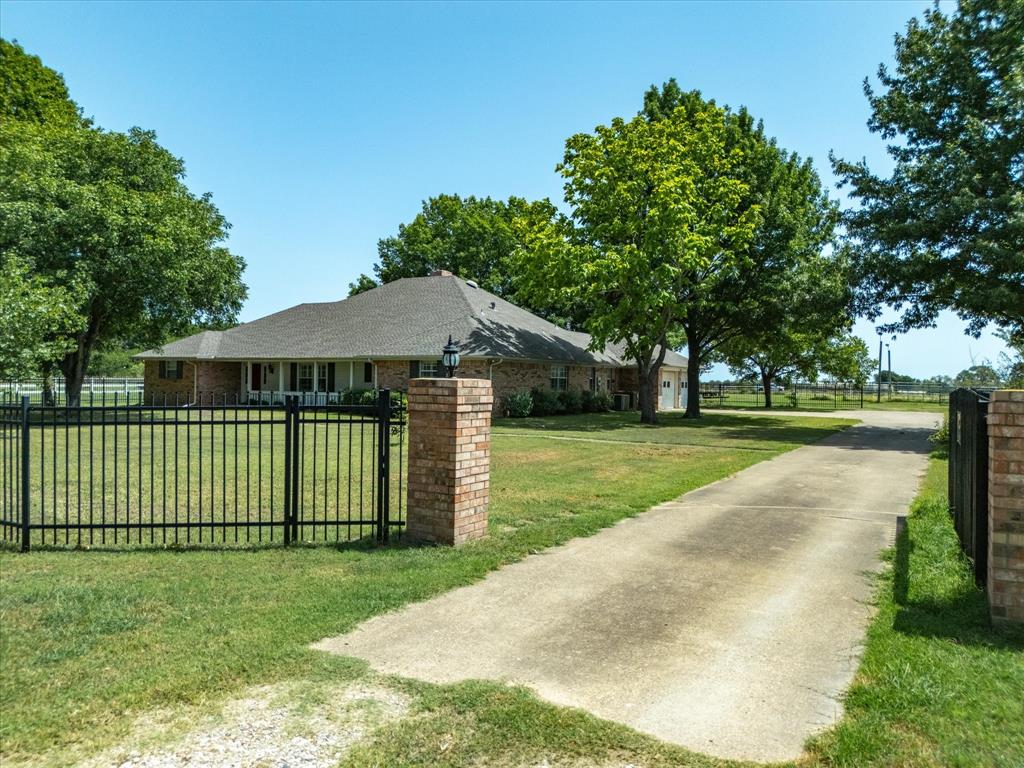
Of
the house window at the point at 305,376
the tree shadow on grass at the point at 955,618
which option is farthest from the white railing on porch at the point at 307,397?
the tree shadow on grass at the point at 955,618

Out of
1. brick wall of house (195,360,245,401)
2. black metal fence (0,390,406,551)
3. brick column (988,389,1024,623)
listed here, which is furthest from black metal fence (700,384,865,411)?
brick column (988,389,1024,623)

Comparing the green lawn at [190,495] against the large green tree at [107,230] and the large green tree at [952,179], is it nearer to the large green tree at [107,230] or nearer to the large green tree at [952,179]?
the large green tree at [107,230]

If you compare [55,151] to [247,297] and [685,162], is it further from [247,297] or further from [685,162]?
[685,162]

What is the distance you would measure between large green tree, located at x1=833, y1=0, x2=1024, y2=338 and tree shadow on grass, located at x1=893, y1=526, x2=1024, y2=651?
576 inches

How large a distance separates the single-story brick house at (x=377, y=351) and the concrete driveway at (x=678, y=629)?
19307mm

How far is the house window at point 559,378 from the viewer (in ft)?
104

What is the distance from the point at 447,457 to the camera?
6.76m

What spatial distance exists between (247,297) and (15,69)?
1458 centimetres

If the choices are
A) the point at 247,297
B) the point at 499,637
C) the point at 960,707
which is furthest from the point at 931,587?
the point at 247,297

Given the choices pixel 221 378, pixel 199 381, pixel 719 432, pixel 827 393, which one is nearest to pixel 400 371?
pixel 221 378

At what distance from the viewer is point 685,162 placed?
2569 cm

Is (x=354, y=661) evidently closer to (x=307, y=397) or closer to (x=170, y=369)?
(x=307, y=397)

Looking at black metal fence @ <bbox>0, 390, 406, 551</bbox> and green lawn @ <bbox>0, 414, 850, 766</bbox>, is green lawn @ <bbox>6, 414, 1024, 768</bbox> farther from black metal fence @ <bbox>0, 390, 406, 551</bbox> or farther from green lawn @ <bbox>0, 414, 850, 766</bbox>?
black metal fence @ <bbox>0, 390, 406, 551</bbox>

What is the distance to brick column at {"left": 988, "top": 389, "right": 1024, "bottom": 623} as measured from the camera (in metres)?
4.61
